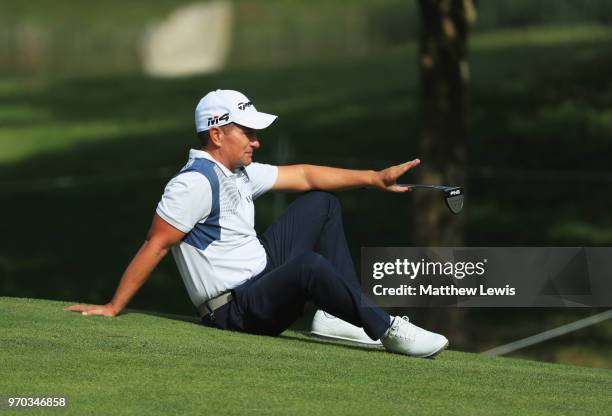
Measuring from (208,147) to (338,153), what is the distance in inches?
546

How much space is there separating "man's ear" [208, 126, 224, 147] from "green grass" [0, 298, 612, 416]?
1.05m

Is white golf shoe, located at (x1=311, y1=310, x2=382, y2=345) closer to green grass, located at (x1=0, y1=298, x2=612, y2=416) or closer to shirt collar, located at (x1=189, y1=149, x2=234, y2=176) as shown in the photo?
green grass, located at (x1=0, y1=298, x2=612, y2=416)

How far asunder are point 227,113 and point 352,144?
14556 millimetres

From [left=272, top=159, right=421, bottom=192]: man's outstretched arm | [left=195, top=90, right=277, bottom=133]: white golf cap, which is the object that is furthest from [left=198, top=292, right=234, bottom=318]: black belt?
[left=195, top=90, right=277, bottom=133]: white golf cap

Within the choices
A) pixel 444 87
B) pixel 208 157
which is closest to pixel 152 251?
pixel 208 157

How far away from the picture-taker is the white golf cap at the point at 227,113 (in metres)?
7.94

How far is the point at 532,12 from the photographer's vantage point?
34.5 m

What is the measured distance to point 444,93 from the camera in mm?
13445

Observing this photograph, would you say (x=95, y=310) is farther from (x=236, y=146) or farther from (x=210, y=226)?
(x=236, y=146)

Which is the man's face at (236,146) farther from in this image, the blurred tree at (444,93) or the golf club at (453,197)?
the blurred tree at (444,93)

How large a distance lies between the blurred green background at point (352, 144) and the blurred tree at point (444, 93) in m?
2.15

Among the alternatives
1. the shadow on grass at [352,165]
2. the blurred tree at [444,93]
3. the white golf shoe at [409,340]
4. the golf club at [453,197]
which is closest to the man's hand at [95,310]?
the white golf shoe at [409,340]

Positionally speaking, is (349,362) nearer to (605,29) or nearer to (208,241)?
(208,241)

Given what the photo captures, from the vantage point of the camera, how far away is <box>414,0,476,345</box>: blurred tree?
13344mm
